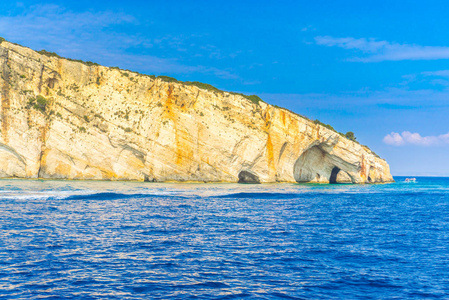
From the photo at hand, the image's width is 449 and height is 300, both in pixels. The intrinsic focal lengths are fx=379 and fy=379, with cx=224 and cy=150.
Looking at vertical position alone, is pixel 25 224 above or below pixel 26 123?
below

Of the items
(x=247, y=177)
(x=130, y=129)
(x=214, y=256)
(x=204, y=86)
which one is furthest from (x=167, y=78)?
(x=214, y=256)

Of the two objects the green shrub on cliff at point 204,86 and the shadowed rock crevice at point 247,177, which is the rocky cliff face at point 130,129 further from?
the green shrub on cliff at point 204,86

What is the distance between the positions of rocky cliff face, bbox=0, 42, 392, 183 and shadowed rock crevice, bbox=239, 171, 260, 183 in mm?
297

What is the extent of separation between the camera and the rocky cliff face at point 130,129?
66.2 m

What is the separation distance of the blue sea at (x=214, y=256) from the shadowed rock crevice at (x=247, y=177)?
5184 cm

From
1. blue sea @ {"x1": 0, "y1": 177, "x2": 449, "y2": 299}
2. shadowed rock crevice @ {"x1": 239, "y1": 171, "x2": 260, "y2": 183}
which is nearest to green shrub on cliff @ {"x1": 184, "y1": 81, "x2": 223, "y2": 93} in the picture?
shadowed rock crevice @ {"x1": 239, "y1": 171, "x2": 260, "y2": 183}


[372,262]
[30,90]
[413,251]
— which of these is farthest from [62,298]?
[30,90]

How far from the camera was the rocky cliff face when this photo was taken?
217 ft

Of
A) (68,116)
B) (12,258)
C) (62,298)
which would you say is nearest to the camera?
(62,298)

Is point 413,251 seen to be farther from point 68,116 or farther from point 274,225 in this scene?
point 68,116

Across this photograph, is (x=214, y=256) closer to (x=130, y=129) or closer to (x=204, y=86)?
(x=130, y=129)

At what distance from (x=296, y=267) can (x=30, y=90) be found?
67239 mm

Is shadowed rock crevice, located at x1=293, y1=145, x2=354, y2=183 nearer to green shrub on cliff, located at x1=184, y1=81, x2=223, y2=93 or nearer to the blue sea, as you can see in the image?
green shrub on cliff, located at x1=184, y1=81, x2=223, y2=93

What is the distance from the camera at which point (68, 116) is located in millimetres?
69438
